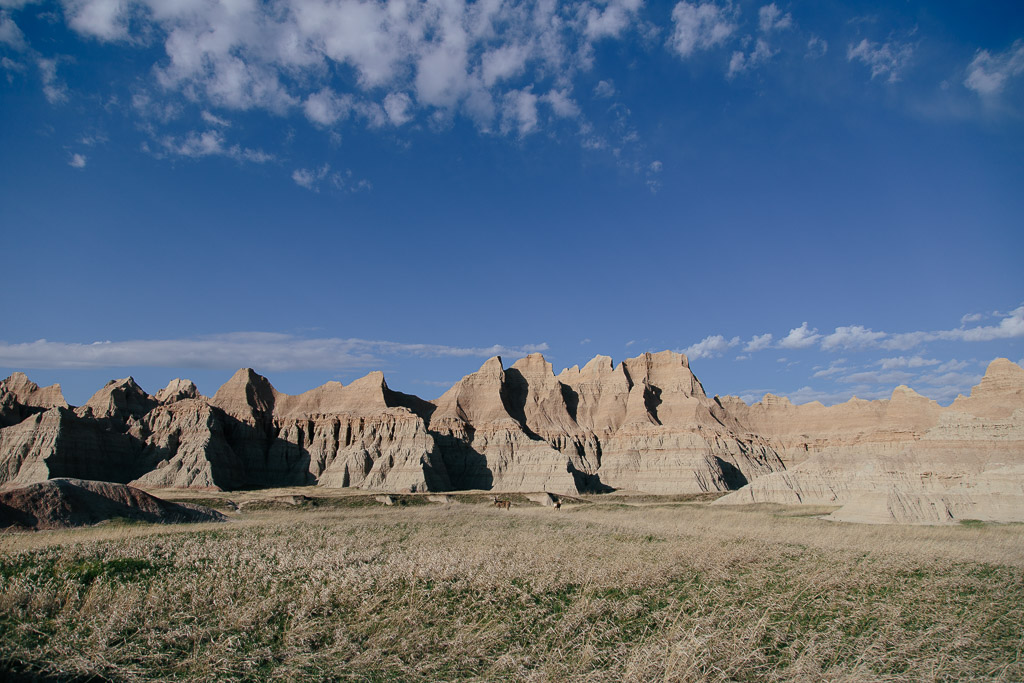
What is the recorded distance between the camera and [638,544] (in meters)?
16.2

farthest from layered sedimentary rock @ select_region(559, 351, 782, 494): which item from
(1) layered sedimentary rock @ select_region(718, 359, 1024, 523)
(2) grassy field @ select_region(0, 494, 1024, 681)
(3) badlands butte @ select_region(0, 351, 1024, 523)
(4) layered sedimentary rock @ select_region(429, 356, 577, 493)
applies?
(2) grassy field @ select_region(0, 494, 1024, 681)

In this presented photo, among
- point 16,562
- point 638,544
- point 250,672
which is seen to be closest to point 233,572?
point 16,562

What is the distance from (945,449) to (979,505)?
25.8 metres

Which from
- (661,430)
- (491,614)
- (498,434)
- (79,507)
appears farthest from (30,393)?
(491,614)

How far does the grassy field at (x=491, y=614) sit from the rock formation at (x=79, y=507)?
31.8ft

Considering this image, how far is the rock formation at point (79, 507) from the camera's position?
2103 cm

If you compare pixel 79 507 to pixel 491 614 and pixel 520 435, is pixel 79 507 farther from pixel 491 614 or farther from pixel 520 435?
pixel 520 435

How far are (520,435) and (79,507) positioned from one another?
3025 inches

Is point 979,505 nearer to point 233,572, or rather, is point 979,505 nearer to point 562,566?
point 562,566

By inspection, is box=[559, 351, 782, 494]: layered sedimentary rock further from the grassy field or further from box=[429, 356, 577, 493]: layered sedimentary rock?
the grassy field

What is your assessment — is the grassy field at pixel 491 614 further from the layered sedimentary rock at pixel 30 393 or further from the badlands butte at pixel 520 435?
the layered sedimentary rock at pixel 30 393

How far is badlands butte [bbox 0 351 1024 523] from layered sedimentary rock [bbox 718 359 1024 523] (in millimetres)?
285

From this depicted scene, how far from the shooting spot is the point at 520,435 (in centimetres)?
9694

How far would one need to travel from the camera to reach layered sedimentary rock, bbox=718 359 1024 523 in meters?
33.6
